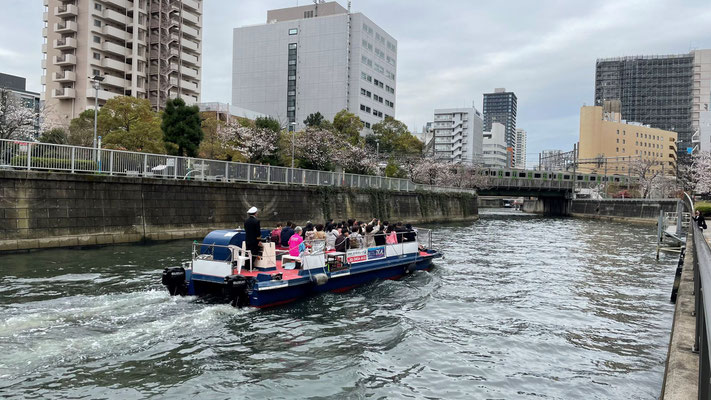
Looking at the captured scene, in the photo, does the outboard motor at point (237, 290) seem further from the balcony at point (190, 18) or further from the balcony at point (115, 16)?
the balcony at point (190, 18)

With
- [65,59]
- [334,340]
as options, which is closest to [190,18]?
[65,59]

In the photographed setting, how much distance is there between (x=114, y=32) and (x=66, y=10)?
6.19 m

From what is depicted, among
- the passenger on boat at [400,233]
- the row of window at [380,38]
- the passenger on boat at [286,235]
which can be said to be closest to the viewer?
the passenger on boat at [286,235]

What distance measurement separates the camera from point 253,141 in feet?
159

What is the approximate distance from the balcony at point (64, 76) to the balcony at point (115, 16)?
887 centimetres

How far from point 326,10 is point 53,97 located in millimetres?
57301

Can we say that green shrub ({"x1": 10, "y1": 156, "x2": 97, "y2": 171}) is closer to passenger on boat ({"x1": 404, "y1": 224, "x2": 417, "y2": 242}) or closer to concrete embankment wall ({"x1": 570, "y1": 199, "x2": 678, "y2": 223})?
passenger on boat ({"x1": 404, "y1": 224, "x2": 417, "y2": 242})

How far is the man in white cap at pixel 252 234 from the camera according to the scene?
14125mm

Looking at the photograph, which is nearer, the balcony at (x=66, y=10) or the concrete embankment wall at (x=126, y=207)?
the concrete embankment wall at (x=126, y=207)

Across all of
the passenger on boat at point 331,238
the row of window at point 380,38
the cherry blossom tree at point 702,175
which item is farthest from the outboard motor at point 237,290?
the row of window at point 380,38

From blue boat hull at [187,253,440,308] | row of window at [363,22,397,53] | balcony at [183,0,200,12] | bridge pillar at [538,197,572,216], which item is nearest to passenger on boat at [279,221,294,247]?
blue boat hull at [187,253,440,308]

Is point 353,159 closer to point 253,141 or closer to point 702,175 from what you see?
point 253,141

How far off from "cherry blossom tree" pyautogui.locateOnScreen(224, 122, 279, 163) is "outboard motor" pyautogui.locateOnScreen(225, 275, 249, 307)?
35.9 meters

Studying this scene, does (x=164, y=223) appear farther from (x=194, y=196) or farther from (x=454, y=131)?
(x=454, y=131)
